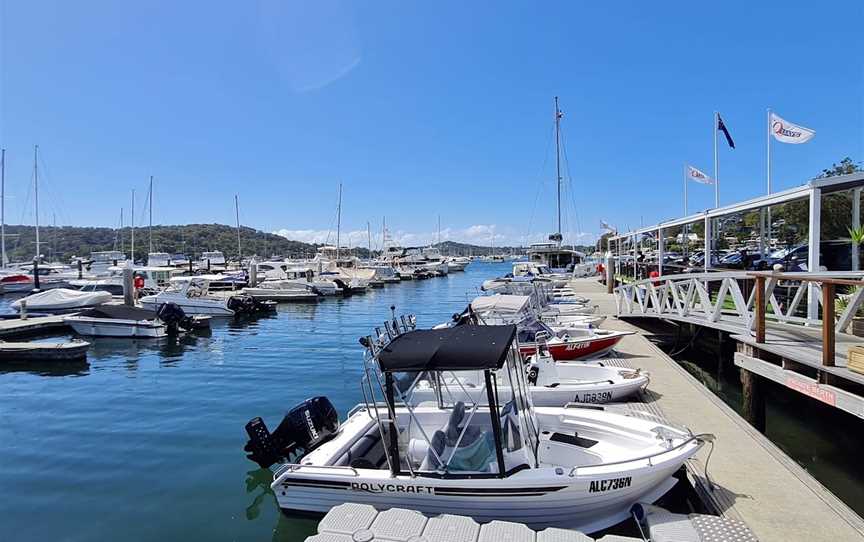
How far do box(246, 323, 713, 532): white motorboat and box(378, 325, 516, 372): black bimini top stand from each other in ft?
0.04

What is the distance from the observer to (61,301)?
30250 mm

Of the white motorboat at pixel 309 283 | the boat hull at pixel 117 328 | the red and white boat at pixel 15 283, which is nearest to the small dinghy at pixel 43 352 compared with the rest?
the boat hull at pixel 117 328

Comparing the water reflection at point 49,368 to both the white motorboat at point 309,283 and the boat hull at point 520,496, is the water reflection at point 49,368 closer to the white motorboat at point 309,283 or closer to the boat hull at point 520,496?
the boat hull at point 520,496

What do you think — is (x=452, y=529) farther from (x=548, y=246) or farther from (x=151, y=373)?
(x=548, y=246)

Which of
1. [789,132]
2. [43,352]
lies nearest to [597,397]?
[789,132]

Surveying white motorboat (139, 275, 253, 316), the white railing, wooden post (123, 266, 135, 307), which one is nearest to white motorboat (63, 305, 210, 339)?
wooden post (123, 266, 135, 307)

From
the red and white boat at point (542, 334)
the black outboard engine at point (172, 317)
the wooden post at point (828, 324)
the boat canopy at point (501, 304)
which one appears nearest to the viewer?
the wooden post at point (828, 324)

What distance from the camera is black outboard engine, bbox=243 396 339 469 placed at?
7211 millimetres

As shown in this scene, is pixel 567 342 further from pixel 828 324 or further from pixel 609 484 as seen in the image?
pixel 609 484

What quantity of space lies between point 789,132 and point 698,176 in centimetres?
1107

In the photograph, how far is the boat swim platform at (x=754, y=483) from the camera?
16.0ft

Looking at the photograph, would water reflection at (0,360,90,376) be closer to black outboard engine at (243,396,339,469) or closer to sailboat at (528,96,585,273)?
black outboard engine at (243,396,339,469)

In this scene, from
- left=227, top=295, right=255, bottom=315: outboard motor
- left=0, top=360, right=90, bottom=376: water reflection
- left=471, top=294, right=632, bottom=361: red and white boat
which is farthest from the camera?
left=227, top=295, right=255, bottom=315: outboard motor

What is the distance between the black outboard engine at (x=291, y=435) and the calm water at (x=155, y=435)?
83 cm
